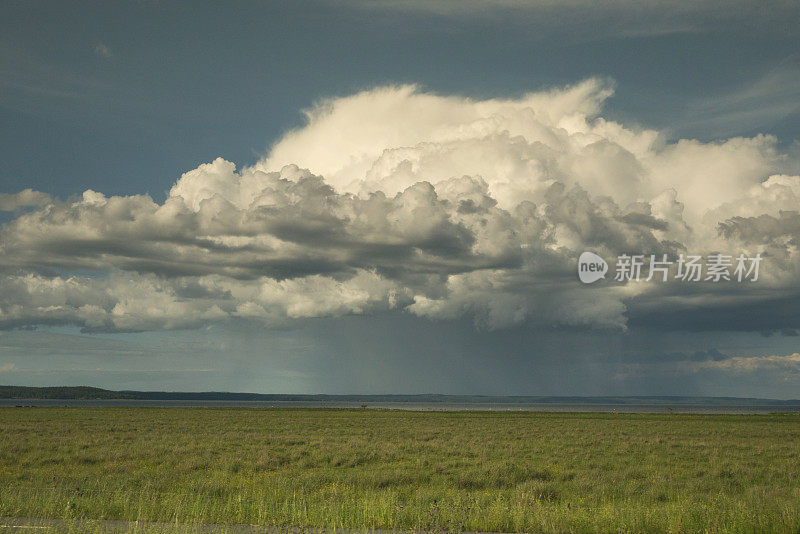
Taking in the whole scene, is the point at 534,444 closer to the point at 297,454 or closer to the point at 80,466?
the point at 297,454

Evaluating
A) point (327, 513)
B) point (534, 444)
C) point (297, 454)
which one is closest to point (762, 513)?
point (327, 513)

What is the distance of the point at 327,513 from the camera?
46.8 feet

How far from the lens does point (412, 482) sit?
2369 centimetres

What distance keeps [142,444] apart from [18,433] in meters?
17.3

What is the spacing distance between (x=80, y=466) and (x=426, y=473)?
1676 centimetres

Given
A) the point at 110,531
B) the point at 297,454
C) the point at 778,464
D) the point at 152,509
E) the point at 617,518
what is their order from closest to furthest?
the point at 110,531 → the point at 617,518 → the point at 152,509 → the point at 778,464 → the point at 297,454

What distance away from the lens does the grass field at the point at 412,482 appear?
13.9 m

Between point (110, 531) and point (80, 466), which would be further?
point (80, 466)

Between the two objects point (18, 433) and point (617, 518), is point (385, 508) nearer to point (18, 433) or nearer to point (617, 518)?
point (617, 518)

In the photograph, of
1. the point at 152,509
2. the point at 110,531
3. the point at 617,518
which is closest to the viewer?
the point at 110,531

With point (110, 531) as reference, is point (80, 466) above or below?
below

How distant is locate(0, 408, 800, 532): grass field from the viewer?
45.4 feet

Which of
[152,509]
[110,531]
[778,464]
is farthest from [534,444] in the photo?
[110,531]

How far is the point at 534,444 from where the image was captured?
4119 cm
